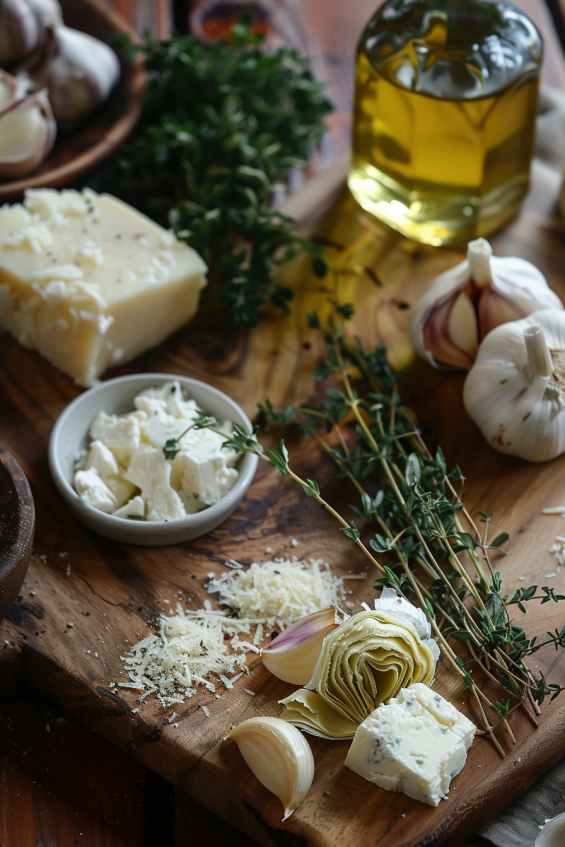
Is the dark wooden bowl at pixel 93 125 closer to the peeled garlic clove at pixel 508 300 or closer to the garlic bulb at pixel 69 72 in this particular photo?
the garlic bulb at pixel 69 72

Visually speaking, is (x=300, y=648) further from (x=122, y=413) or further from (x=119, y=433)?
(x=122, y=413)

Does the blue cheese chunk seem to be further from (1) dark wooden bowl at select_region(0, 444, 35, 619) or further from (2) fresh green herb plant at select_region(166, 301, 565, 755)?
(1) dark wooden bowl at select_region(0, 444, 35, 619)

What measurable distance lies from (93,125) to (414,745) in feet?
5.38

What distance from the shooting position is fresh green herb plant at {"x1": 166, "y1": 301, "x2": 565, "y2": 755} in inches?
48.7

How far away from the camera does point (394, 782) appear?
3.66 feet

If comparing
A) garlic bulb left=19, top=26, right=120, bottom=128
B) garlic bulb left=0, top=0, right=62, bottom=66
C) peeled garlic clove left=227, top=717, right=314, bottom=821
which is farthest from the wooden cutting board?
garlic bulb left=0, top=0, right=62, bottom=66

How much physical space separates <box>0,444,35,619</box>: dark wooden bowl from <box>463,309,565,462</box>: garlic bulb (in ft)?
2.60

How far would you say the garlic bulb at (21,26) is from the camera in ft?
6.47

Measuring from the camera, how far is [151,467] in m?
1.42

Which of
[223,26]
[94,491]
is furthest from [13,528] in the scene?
[223,26]

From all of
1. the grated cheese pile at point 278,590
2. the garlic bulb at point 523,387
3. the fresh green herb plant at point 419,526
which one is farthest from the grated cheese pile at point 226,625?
the garlic bulb at point 523,387

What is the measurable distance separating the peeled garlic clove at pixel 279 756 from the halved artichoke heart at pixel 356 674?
0.04 metres

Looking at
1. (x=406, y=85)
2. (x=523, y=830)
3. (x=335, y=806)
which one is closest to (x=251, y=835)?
(x=335, y=806)

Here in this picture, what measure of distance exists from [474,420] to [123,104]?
1193mm
